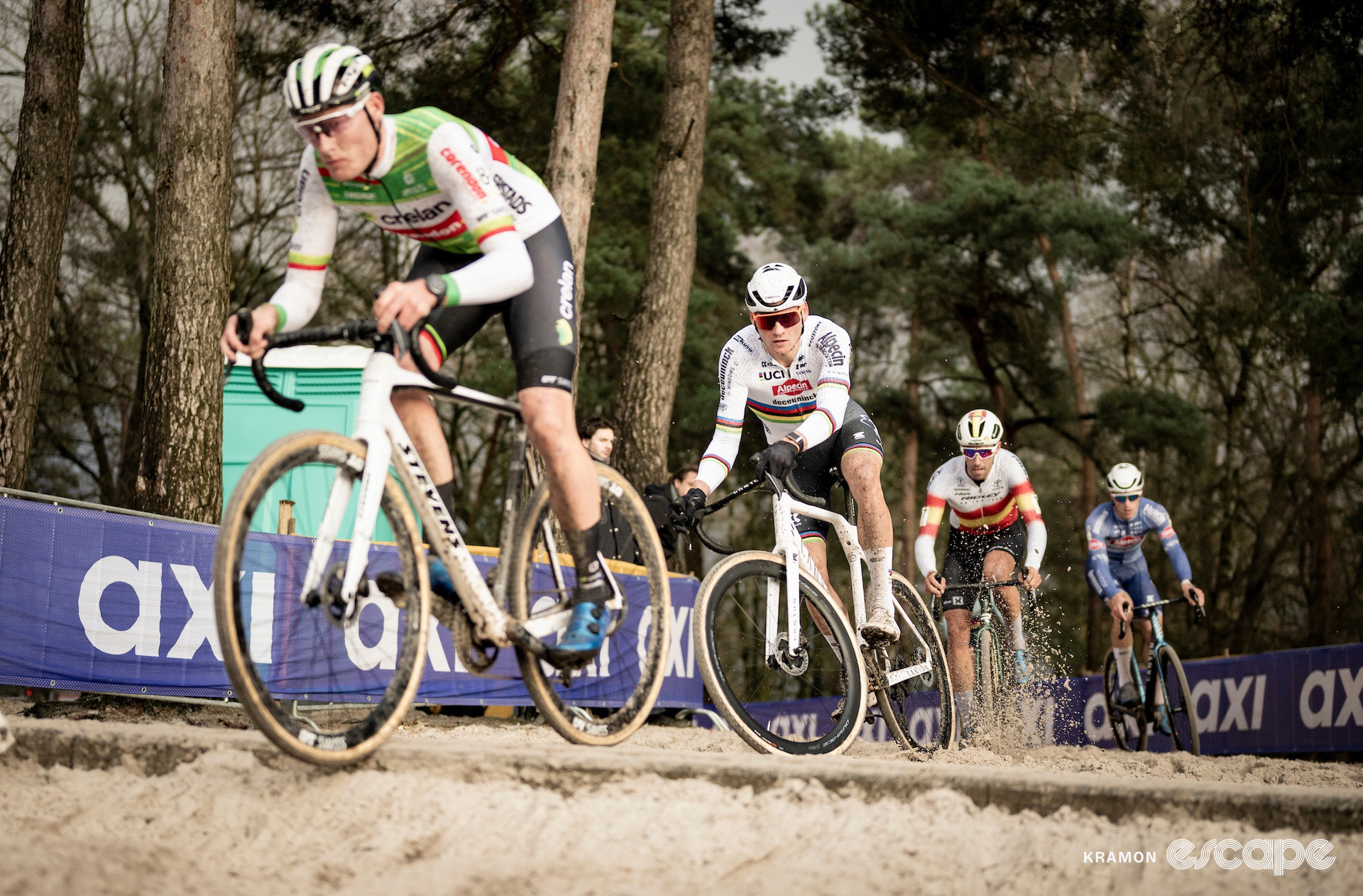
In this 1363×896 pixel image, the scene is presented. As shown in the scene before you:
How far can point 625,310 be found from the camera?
23.4 metres

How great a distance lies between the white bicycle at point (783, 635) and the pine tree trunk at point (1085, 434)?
19174 millimetres

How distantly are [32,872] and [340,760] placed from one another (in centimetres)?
86

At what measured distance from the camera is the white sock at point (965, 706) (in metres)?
7.60

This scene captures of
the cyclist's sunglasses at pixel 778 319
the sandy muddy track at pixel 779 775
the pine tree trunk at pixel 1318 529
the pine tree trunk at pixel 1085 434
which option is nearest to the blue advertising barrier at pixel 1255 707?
the cyclist's sunglasses at pixel 778 319

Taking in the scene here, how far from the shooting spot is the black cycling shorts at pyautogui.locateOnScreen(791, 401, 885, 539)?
20.2 feet

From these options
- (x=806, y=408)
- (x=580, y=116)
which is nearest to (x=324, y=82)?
(x=806, y=408)

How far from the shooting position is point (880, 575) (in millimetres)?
6133

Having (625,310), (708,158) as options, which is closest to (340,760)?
(625,310)

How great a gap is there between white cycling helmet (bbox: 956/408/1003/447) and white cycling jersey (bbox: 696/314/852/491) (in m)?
2.45

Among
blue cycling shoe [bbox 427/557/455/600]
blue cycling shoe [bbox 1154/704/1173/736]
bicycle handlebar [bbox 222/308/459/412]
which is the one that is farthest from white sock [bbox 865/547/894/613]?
blue cycling shoe [bbox 1154/704/1173/736]

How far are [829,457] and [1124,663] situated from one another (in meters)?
5.25

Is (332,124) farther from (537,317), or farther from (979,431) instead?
(979,431)

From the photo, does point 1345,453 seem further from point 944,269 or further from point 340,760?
point 340,760

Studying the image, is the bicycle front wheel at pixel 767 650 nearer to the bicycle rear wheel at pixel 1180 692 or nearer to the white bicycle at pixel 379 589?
the white bicycle at pixel 379 589
